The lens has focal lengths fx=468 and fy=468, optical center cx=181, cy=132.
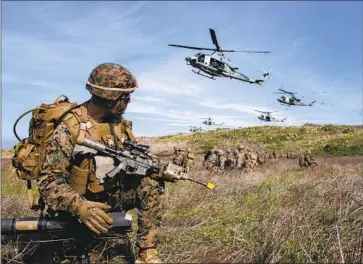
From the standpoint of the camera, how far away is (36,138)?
411cm

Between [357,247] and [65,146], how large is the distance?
241cm

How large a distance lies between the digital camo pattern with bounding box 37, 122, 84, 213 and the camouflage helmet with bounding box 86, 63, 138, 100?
0.43 meters

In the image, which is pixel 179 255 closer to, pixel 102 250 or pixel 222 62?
pixel 102 250

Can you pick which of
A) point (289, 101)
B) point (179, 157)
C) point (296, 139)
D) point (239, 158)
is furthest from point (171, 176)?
point (289, 101)

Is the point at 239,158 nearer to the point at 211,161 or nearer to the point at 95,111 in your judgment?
the point at 211,161

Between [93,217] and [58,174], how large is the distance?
52 centimetres

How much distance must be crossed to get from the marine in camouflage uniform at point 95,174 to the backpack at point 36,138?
0.39ft

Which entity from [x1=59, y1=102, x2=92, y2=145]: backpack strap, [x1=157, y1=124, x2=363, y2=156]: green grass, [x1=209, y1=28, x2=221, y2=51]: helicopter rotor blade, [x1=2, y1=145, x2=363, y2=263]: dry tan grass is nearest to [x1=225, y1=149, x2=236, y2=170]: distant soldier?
[x1=157, y1=124, x2=363, y2=156]: green grass

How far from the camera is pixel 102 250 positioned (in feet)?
13.9

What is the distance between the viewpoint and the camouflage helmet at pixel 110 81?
4.09 metres

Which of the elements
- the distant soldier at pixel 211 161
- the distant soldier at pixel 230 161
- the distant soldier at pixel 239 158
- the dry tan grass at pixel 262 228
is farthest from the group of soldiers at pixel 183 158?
the dry tan grass at pixel 262 228

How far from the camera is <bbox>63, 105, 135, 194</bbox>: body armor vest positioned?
405 cm

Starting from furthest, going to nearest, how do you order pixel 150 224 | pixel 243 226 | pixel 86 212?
pixel 243 226 → pixel 150 224 → pixel 86 212

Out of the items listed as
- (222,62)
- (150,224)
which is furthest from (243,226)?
(222,62)
